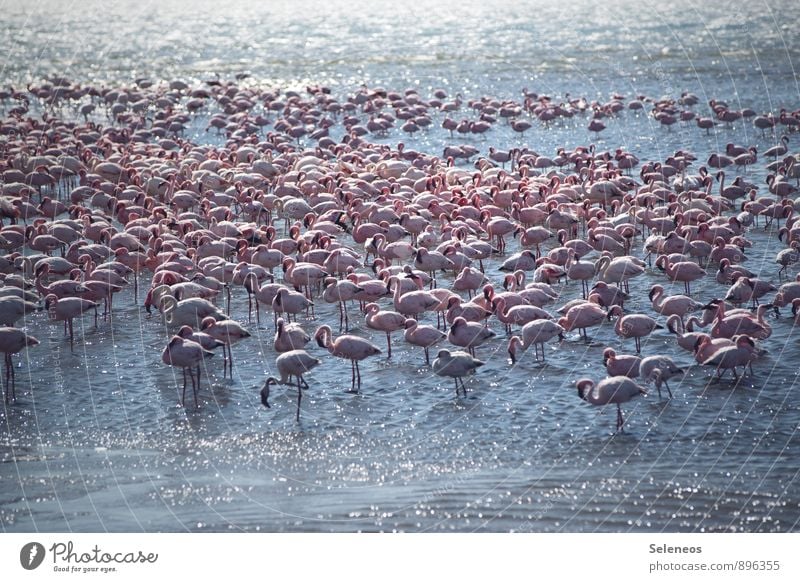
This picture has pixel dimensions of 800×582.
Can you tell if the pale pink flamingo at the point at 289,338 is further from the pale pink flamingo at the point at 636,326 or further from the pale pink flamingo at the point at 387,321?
the pale pink flamingo at the point at 636,326

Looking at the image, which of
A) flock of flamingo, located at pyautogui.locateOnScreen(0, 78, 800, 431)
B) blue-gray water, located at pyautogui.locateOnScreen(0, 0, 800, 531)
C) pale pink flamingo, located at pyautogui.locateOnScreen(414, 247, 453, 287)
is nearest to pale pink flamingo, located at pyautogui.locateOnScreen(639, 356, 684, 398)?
flock of flamingo, located at pyautogui.locateOnScreen(0, 78, 800, 431)

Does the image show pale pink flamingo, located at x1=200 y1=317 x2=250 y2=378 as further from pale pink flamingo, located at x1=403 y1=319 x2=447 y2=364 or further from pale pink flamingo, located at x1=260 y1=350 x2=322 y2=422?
pale pink flamingo, located at x1=403 y1=319 x2=447 y2=364

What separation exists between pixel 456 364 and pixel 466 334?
21.7 inches

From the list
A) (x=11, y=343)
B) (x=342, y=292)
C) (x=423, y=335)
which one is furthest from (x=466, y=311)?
(x=11, y=343)

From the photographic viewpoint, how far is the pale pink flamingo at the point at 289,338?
830 centimetres

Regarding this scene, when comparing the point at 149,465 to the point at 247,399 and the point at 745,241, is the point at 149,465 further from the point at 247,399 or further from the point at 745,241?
the point at 745,241

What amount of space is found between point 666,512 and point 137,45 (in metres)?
25.4

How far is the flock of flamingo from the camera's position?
8.33 metres

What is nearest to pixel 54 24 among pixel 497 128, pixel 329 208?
pixel 497 128

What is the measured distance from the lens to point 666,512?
20.3ft

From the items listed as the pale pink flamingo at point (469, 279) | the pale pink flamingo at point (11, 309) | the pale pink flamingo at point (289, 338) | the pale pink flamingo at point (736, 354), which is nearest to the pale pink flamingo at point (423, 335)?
the pale pink flamingo at point (289, 338)

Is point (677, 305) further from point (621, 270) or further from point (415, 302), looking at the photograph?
point (415, 302)

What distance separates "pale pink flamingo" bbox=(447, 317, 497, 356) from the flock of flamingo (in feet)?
0.06

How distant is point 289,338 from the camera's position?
8312 mm
